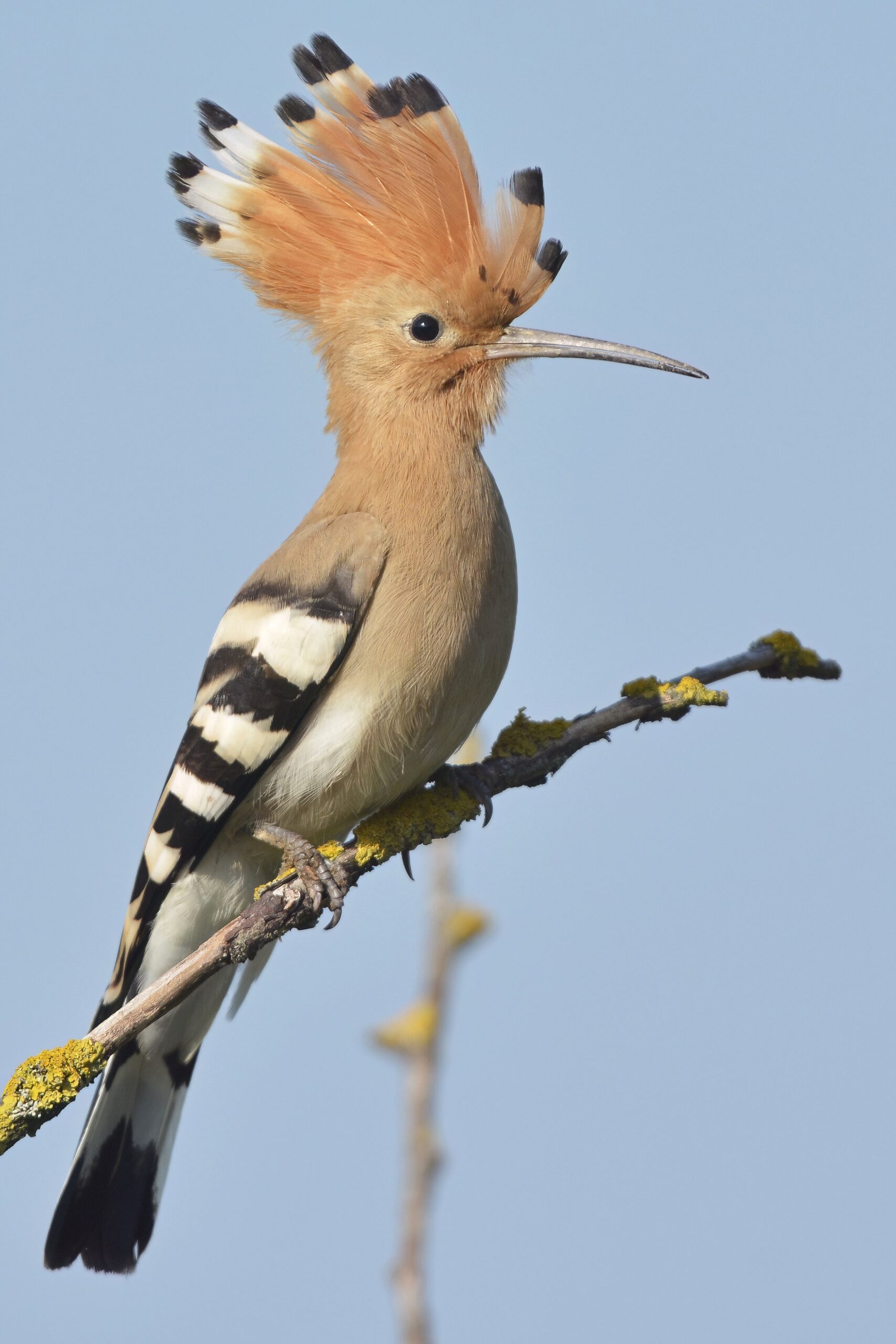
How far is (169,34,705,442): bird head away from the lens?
3.51 m

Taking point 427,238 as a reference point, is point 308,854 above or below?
below

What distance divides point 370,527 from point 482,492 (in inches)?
11.9

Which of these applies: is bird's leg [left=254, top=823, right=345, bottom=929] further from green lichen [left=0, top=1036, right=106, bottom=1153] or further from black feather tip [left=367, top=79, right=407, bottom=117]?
black feather tip [left=367, top=79, right=407, bottom=117]

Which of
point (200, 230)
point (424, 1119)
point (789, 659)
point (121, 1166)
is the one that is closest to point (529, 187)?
point (200, 230)

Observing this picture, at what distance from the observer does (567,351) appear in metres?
3.57

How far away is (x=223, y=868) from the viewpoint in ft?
11.4

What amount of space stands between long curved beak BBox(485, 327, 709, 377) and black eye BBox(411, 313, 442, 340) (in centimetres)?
13

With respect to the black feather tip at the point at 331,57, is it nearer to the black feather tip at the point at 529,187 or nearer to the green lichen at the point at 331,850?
the black feather tip at the point at 529,187

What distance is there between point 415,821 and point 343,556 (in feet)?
2.01

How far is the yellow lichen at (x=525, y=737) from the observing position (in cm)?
331

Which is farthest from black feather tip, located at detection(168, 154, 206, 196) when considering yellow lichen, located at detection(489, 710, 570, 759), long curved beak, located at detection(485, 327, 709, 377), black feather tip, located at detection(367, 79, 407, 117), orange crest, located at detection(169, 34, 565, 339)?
yellow lichen, located at detection(489, 710, 570, 759)

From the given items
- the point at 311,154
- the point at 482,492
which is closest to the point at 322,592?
the point at 482,492

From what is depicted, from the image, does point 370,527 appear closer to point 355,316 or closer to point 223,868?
point 355,316

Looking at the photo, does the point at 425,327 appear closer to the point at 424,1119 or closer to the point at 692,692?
the point at 692,692
